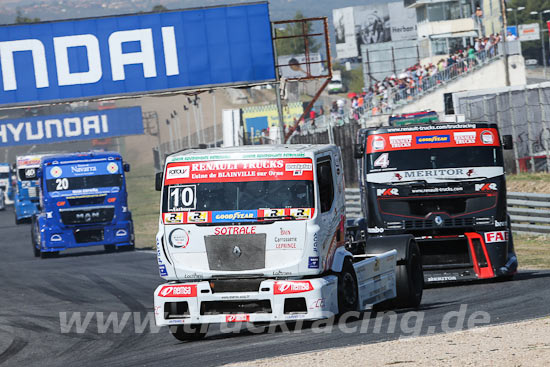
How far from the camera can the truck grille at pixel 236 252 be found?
11945mm

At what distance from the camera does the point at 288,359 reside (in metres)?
10.1

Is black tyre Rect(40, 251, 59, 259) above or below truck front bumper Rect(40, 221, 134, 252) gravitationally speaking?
below

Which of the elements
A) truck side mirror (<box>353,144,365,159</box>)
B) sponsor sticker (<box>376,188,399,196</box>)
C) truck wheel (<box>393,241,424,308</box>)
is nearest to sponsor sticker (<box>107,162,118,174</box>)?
truck side mirror (<box>353,144,365,159</box>)

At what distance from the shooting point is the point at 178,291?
12.1 meters

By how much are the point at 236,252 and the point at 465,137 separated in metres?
5.84

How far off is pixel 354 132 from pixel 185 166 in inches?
977

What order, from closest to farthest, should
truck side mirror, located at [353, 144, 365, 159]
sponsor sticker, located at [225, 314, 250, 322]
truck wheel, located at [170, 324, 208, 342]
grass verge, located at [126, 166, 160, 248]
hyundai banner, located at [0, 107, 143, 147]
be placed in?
sponsor sticker, located at [225, 314, 250, 322]
truck wheel, located at [170, 324, 208, 342]
truck side mirror, located at [353, 144, 365, 159]
grass verge, located at [126, 166, 160, 248]
hyundai banner, located at [0, 107, 143, 147]

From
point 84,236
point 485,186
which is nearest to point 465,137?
point 485,186

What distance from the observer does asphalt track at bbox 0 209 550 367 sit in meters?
11.5

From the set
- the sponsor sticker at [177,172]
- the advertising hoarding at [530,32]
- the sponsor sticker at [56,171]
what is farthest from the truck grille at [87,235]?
the advertising hoarding at [530,32]

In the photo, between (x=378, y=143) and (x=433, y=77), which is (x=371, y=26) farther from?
(x=378, y=143)

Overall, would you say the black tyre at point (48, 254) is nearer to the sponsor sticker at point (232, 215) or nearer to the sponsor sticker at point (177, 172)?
the sponsor sticker at point (177, 172)

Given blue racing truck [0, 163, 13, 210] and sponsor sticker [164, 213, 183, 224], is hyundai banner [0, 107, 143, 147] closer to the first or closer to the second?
blue racing truck [0, 163, 13, 210]

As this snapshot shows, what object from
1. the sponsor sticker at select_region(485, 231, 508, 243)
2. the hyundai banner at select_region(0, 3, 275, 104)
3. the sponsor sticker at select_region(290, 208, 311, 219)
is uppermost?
the hyundai banner at select_region(0, 3, 275, 104)
